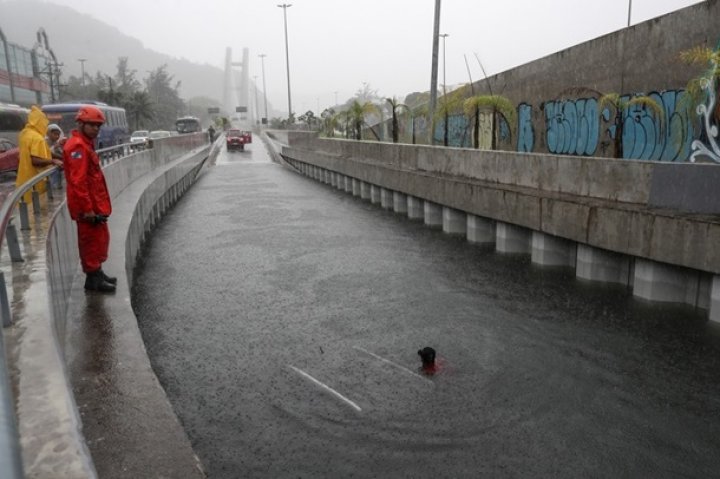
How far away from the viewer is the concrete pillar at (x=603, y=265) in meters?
9.34

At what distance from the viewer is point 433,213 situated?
16.3m

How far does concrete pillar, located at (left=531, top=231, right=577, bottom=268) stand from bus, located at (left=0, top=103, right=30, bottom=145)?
945 inches

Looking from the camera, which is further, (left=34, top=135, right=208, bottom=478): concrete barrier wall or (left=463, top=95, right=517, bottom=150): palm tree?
(left=463, top=95, right=517, bottom=150): palm tree

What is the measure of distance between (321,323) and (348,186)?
58.6 ft

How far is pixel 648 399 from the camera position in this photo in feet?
19.3

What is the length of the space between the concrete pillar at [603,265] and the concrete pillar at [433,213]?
258 inches

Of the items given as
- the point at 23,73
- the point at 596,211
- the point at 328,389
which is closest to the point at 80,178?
the point at 328,389

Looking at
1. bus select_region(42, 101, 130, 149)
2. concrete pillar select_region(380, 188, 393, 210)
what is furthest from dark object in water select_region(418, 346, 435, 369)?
bus select_region(42, 101, 130, 149)

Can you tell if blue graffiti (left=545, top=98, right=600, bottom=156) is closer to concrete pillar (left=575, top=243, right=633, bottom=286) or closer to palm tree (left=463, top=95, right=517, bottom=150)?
palm tree (left=463, top=95, right=517, bottom=150)

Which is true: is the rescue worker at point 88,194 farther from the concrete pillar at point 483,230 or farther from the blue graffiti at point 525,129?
the blue graffiti at point 525,129

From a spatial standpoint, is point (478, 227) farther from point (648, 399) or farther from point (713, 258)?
point (648, 399)

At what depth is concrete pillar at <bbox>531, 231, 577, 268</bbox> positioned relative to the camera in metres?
10.8

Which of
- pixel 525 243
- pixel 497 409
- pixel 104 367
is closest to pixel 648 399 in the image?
pixel 497 409

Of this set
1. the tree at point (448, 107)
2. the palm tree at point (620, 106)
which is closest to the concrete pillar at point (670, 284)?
the palm tree at point (620, 106)
